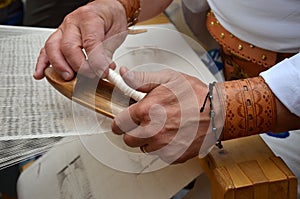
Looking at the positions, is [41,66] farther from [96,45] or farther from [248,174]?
[248,174]

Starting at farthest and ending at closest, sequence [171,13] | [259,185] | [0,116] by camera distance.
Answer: [171,13], [0,116], [259,185]

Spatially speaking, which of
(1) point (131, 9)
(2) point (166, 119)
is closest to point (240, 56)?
(1) point (131, 9)

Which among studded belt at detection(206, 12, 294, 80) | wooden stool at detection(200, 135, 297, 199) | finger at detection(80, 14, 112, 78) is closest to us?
wooden stool at detection(200, 135, 297, 199)

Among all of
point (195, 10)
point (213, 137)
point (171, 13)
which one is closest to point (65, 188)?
point (213, 137)

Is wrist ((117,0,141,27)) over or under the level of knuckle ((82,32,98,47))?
under

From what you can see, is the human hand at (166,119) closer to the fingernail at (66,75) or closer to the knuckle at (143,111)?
the knuckle at (143,111)

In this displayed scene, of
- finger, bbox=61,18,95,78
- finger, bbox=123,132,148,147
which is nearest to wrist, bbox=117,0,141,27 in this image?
finger, bbox=61,18,95,78

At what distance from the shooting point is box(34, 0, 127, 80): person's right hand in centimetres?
79

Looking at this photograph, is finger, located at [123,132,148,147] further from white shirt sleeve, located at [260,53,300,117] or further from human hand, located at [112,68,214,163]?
white shirt sleeve, located at [260,53,300,117]

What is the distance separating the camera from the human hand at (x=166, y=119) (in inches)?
27.6

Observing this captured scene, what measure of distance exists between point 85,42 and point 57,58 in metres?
0.06

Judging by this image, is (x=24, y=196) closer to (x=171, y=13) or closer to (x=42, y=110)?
(x=42, y=110)

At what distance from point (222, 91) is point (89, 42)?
0.25 metres

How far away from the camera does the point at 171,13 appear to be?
1391mm
